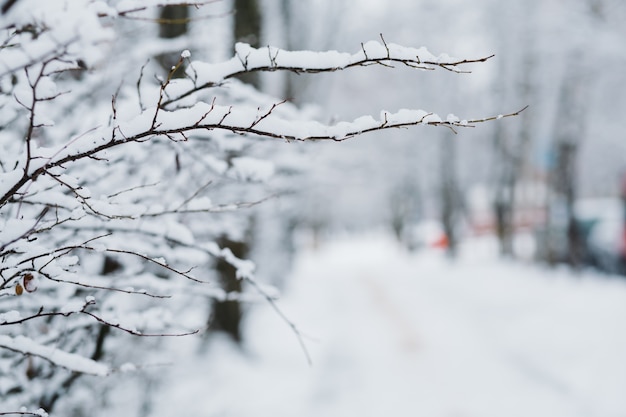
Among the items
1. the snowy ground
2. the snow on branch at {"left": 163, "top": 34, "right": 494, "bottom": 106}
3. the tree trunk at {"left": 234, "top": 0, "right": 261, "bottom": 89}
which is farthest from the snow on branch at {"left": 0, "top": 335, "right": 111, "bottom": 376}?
the tree trunk at {"left": 234, "top": 0, "right": 261, "bottom": 89}

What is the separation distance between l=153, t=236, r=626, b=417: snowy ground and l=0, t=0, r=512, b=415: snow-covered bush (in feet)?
5.82

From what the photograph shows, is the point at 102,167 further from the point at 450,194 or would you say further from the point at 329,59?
the point at 450,194

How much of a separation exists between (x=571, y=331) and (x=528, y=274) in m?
4.94

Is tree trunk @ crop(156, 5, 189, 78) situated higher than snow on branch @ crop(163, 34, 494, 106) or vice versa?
tree trunk @ crop(156, 5, 189, 78)

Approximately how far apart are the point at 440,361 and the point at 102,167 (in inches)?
231

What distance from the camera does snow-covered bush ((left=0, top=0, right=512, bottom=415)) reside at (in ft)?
4.30

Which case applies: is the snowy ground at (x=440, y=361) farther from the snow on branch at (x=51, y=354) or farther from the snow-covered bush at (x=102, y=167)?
the snow on branch at (x=51, y=354)

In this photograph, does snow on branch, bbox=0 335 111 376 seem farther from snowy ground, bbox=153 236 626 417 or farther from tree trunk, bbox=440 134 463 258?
tree trunk, bbox=440 134 463 258

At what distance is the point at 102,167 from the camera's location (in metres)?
2.17

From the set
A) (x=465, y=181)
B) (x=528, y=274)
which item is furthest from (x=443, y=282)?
(x=465, y=181)

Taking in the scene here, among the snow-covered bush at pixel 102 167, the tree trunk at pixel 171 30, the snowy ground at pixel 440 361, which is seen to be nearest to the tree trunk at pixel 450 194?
the snowy ground at pixel 440 361

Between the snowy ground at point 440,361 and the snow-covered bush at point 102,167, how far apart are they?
177 cm

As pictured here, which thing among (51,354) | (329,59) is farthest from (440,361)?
(329,59)

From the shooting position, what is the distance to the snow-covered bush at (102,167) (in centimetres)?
131
